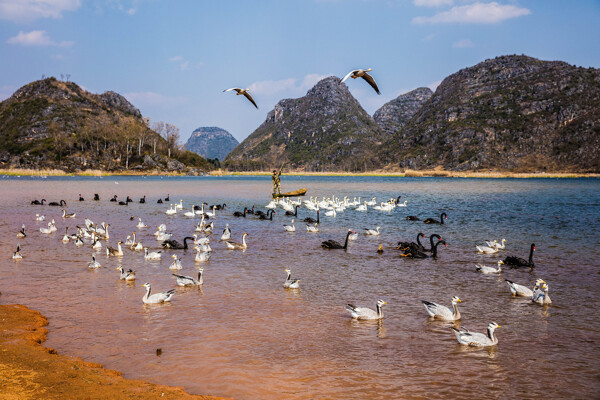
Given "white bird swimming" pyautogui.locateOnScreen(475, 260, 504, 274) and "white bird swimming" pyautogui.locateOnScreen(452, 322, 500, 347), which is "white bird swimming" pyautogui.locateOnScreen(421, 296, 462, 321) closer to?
"white bird swimming" pyautogui.locateOnScreen(452, 322, 500, 347)

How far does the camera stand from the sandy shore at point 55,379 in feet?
22.1

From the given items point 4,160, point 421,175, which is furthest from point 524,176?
point 4,160

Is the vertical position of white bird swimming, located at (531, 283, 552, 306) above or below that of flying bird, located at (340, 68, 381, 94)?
→ below

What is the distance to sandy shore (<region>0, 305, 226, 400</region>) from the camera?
6.73m

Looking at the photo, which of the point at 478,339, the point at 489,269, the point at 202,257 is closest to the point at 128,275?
the point at 202,257

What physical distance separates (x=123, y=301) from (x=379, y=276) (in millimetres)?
9008

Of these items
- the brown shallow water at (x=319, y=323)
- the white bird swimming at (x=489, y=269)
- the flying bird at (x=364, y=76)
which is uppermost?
the flying bird at (x=364, y=76)

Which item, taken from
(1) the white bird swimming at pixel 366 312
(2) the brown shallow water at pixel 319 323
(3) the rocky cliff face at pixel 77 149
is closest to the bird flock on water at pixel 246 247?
(1) the white bird swimming at pixel 366 312

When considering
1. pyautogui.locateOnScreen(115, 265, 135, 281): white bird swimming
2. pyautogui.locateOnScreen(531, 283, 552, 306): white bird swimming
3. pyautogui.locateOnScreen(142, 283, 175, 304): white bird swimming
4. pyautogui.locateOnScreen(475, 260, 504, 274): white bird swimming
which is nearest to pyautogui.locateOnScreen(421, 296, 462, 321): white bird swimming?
pyautogui.locateOnScreen(531, 283, 552, 306): white bird swimming

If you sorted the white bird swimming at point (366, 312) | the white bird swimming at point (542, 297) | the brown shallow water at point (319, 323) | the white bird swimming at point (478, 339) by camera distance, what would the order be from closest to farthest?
the brown shallow water at point (319, 323)
the white bird swimming at point (478, 339)
the white bird swimming at point (366, 312)
the white bird swimming at point (542, 297)

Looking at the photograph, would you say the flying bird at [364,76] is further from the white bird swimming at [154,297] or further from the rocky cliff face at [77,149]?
the rocky cliff face at [77,149]

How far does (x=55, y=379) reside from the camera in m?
7.20

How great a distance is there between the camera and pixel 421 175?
7667 inches

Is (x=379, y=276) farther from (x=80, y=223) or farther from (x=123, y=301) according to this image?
(x=80, y=223)
